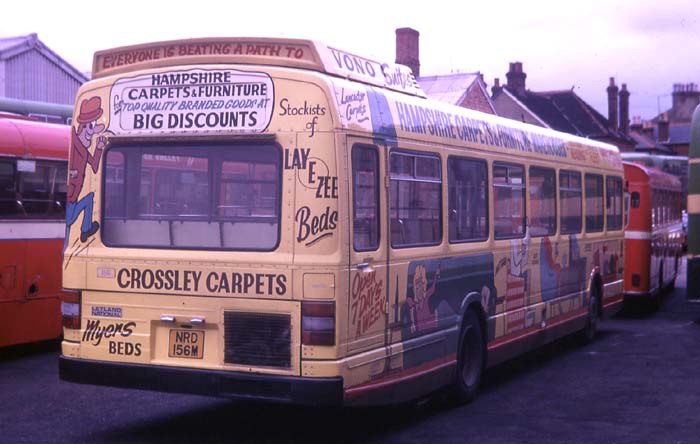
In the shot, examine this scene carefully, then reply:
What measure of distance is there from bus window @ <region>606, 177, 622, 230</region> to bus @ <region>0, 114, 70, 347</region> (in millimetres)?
8053

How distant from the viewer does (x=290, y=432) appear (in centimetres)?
889

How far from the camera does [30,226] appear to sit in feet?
40.8

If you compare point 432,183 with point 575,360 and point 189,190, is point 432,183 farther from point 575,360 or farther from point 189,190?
point 575,360

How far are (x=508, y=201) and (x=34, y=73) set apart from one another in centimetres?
2378

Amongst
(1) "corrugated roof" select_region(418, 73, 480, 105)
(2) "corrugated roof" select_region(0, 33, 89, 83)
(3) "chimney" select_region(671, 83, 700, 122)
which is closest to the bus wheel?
(2) "corrugated roof" select_region(0, 33, 89, 83)

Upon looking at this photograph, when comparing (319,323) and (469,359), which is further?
(469,359)

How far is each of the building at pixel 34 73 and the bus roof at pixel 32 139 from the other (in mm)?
17445

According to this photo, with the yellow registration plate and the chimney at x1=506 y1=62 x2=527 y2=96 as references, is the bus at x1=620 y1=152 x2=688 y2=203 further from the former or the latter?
the chimney at x1=506 y1=62 x2=527 y2=96

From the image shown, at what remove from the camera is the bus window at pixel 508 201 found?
1108 cm

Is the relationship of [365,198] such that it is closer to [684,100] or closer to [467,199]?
[467,199]

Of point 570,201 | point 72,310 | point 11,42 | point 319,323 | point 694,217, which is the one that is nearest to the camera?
point 319,323

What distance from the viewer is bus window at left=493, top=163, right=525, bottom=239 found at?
11076mm

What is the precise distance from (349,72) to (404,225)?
135 cm

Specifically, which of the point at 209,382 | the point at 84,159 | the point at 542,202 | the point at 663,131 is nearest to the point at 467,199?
the point at 542,202
